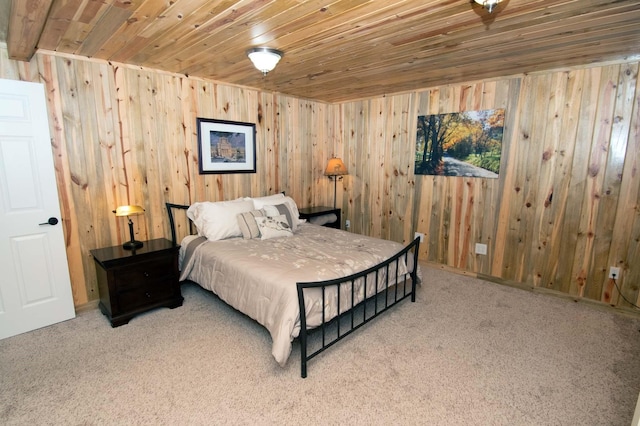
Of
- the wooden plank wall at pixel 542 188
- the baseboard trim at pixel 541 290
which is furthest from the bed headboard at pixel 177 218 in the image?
the baseboard trim at pixel 541 290

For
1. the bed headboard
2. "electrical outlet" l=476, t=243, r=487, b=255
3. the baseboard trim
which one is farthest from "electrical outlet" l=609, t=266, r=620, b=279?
the bed headboard

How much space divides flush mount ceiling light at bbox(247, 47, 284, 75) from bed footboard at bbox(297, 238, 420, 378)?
1855 mm

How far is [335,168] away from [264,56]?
242 centimetres

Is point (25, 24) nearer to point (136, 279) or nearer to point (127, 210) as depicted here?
point (127, 210)

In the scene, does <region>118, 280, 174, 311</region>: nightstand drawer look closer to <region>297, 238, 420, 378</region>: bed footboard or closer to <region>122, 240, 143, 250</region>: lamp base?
<region>122, 240, 143, 250</region>: lamp base

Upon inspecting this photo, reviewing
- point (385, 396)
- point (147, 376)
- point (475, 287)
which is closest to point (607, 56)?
point (475, 287)

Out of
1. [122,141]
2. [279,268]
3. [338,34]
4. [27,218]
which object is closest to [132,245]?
[27,218]

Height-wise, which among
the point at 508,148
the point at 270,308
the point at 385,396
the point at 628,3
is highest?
the point at 628,3

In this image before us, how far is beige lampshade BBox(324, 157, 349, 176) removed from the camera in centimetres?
483

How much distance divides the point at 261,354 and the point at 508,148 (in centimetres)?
342

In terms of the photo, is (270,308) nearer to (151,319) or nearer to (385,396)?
(385,396)

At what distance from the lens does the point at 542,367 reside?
2.31 meters

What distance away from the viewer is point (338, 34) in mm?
2316

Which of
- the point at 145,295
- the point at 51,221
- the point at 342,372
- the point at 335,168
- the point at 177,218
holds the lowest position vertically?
the point at 342,372
